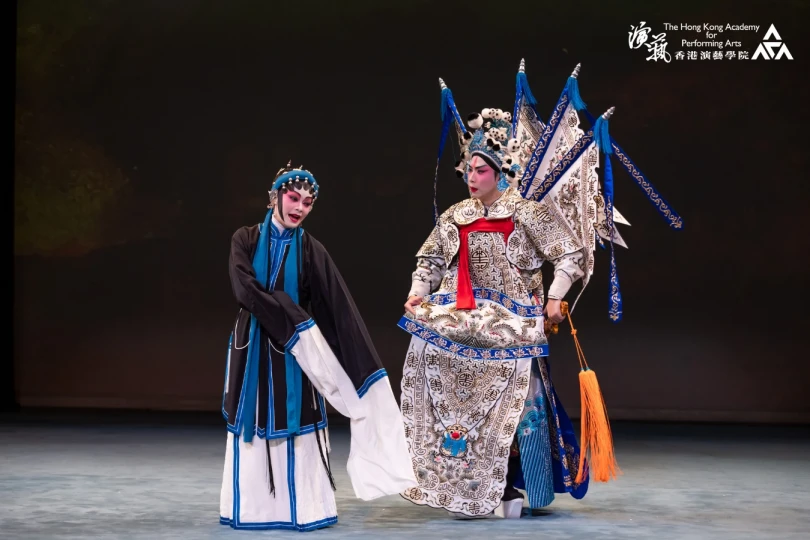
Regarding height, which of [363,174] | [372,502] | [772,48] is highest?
[772,48]

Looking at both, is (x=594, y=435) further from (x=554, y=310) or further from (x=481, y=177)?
(x=481, y=177)

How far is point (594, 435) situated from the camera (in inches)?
163

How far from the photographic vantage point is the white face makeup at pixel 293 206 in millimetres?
3844

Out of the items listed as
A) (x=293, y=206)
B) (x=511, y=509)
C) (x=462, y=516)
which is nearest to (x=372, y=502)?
(x=462, y=516)

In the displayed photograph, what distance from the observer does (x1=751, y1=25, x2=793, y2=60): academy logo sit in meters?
7.08

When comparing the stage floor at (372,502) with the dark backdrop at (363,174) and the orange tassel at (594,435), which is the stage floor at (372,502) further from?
the dark backdrop at (363,174)

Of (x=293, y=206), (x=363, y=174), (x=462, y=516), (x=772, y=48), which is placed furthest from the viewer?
(x=363, y=174)

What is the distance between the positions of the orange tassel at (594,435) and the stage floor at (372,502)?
0.54 feet

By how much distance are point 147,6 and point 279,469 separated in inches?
178

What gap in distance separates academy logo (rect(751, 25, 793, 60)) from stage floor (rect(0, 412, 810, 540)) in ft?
7.59

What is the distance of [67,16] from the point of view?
7.48 m

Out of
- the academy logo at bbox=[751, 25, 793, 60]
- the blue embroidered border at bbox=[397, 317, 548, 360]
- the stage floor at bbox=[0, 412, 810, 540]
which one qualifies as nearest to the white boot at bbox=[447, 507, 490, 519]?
the stage floor at bbox=[0, 412, 810, 540]

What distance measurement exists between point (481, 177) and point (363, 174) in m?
3.14

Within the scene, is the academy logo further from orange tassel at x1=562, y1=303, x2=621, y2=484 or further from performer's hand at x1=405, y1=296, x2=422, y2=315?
performer's hand at x1=405, y1=296, x2=422, y2=315
